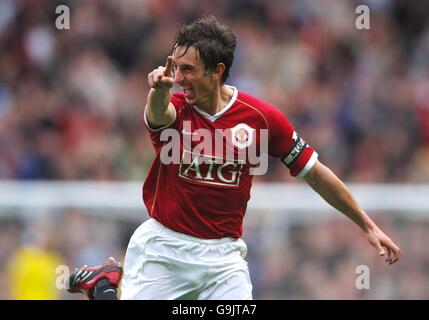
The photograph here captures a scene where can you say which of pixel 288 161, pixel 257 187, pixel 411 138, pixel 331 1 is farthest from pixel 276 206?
pixel 288 161

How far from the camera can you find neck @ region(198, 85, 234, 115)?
690cm

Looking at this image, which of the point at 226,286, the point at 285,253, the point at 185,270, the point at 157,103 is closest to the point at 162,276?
the point at 185,270

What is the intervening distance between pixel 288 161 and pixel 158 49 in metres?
7.77

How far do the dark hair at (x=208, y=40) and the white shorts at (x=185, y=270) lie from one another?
1.09 meters

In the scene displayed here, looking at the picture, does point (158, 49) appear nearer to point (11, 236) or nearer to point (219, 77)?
point (11, 236)

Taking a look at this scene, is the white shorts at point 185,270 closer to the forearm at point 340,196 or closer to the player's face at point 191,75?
the forearm at point 340,196

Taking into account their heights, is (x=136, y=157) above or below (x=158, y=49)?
below

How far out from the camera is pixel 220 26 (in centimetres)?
687

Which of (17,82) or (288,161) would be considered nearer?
(288,161)

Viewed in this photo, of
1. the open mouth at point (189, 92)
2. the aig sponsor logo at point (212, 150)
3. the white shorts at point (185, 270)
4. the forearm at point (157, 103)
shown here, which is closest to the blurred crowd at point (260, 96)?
the white shorts at point (185, 270)

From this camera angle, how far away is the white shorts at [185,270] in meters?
6.83

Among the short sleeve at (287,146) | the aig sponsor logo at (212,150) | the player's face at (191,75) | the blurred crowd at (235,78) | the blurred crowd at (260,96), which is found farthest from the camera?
the blurred crowd at (235,78)

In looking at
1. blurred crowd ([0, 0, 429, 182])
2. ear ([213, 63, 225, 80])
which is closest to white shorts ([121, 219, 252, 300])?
ear ([213, 63, 225, 80])

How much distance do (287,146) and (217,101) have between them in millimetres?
554
